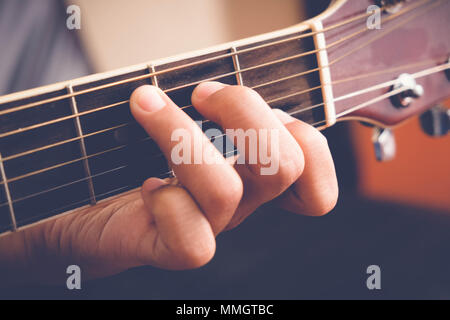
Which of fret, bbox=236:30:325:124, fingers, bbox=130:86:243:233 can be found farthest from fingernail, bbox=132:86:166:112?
fret, bbox=236:30:325:124

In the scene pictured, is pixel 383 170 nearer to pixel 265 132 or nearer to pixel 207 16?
pixel 207 16

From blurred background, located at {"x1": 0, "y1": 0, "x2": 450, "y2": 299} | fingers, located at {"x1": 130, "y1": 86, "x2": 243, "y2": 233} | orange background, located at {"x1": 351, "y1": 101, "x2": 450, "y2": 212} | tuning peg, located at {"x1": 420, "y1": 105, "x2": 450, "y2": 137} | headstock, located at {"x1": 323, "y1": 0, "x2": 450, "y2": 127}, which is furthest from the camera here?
orange background, located at {"x1": 351, "y1": 101, "x2": 450, "y2": 212}

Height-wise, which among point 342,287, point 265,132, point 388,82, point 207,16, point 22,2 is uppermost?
point 207,16

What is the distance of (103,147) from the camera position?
331 mm

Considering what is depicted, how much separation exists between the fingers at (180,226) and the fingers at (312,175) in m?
0.13

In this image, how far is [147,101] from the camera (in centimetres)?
32

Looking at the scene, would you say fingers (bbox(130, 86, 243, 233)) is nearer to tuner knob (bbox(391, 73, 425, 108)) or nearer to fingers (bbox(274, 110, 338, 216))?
fingers (bbox(274, 110, 338, 216))

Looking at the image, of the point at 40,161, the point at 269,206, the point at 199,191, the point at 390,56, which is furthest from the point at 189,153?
the point at 269,206

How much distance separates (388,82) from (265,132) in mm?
243

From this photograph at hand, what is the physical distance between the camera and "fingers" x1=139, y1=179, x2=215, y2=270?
31cm

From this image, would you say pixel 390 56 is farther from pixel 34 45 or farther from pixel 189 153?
pixel 34 45

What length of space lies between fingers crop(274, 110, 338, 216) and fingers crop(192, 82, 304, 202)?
0.04 meters

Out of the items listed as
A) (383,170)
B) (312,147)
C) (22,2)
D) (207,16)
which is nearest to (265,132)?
(312,147)

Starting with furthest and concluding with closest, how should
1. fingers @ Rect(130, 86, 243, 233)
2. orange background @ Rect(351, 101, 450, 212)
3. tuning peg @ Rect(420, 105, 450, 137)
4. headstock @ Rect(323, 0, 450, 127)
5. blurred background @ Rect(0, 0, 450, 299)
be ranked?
1. orange background @ Rect(351, 101, 450, 212)
2. blurred background @ Rect(0, 0, 450, 299)
3. tuning peg @ Rect(420, 105, 450, 137)
4. headstock @ Rect(323, 0, 450, 127)
5. fingers @ Rect(130, 86, 243, 233)
